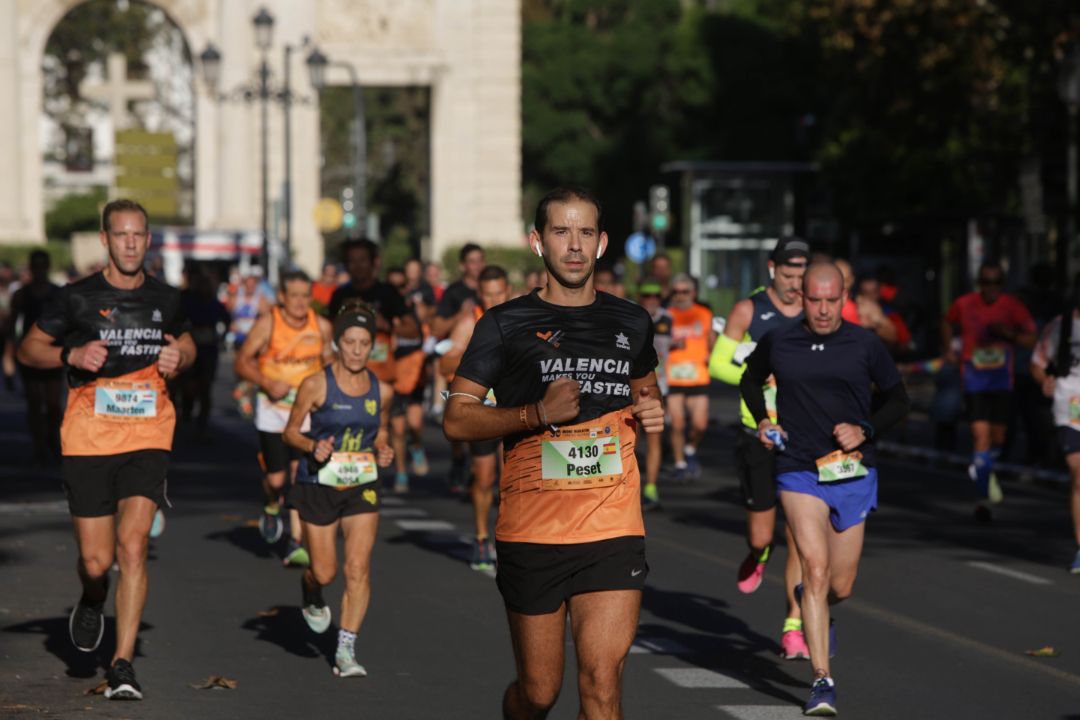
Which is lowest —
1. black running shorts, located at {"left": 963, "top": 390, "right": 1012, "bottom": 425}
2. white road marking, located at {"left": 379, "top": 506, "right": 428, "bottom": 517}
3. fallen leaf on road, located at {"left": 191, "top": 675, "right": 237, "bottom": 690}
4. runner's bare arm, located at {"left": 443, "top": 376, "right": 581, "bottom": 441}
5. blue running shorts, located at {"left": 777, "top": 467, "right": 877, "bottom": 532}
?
white road marking, located at {"left": 379, "top": 506, "right": 428, "bottom": 517}

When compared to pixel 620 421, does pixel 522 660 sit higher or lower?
lower

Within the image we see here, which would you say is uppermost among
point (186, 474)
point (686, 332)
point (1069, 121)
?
point (1069, 121)

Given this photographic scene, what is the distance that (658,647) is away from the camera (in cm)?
1055

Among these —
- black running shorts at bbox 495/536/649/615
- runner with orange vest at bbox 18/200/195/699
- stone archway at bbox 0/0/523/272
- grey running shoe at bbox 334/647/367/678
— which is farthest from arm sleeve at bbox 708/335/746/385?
stone archway at bbox 0/0/523/272

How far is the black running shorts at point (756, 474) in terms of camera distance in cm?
1099

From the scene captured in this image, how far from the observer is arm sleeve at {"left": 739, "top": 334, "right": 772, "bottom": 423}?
9641 millimetres

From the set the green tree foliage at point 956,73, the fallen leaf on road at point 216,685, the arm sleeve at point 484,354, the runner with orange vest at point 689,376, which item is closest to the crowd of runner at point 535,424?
the arm sleeve at point 484,354

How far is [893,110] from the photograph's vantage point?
36.0 meters

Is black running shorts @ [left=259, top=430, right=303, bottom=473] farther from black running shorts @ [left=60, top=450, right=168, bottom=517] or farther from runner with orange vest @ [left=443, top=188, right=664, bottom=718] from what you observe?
runner with orange vest @ [left=443, top=188, right=664, bottom=718]

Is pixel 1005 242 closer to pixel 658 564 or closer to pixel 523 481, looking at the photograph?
pixel 658 564

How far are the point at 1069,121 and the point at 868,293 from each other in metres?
3.08

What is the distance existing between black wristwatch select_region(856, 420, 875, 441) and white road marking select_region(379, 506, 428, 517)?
7.82 metres

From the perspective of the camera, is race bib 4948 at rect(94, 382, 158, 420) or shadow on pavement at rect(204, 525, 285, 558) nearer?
race bib 4948 at rect(94, 382, 158, 420)

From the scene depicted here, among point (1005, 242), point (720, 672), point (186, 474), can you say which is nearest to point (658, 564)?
point (720, 672)
